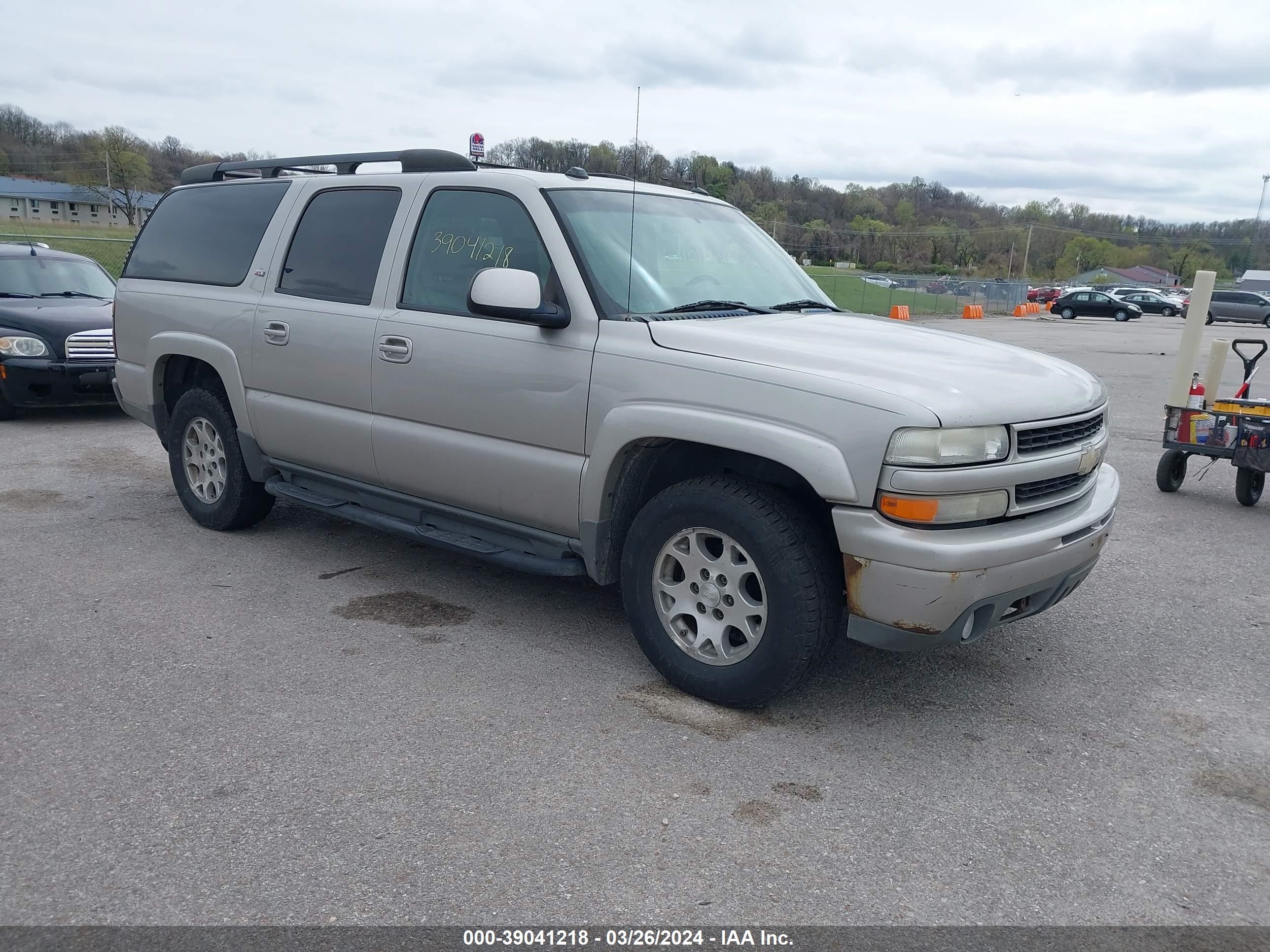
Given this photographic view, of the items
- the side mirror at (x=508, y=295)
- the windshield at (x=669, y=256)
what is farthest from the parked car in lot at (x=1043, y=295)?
the side mirror at (x=508, y=295)

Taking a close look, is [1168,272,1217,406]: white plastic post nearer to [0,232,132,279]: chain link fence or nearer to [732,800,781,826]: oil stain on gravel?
[732,800,781,826]: oil stain on gravel

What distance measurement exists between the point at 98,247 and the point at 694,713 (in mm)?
36790

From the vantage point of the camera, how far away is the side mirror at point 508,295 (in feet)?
12.9

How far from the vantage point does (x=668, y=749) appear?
3.56m

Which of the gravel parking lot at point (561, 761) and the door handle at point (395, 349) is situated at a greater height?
the door handle at point (395, 349)

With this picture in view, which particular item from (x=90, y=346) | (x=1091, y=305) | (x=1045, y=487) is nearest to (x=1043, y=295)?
(x=1091, y=305)

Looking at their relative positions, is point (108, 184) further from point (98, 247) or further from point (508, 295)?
point (508, 295)

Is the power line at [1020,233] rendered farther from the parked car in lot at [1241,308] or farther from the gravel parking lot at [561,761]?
the parked car in lot at [1241,308]

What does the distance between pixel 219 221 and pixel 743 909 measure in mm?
4986

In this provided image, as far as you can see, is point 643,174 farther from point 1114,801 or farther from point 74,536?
point 74,536

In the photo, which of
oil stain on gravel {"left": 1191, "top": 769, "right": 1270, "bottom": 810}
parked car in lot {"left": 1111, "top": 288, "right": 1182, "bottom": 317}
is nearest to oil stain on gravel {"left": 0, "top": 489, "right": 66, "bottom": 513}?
oil stain on gravel {"left": 1191, "top": 769, "right": 1270, "bottom": 810}

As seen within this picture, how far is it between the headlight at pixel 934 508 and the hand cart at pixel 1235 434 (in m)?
4.76

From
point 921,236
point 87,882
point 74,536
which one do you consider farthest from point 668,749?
point 921,236

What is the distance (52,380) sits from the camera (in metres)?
9.43
